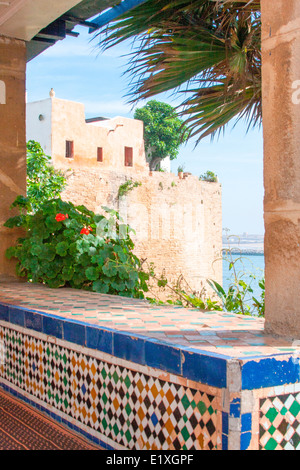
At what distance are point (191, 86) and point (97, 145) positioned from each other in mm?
16063

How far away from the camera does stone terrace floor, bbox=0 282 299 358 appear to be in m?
1.40

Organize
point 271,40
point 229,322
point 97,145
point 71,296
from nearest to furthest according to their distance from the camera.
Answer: point 271,40 < point 229,322 < point 71,296 < point 97,145

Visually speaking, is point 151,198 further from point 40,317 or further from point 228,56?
point 40,317

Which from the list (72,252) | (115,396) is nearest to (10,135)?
(72,252)

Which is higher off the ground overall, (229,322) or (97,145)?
(97,145)

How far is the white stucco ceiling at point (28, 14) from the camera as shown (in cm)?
288

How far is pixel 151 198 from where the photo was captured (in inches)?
664

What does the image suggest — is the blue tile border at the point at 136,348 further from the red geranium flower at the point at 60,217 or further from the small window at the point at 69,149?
the small window at the point at 69,149

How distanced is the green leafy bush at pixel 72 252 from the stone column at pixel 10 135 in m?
0.07

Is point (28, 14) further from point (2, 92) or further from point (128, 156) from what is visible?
point (128, 156)

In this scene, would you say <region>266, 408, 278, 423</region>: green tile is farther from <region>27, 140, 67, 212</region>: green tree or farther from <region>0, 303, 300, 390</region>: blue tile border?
<region>27, 140, 67, 212</region>: green tree

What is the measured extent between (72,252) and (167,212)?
1456 cm
